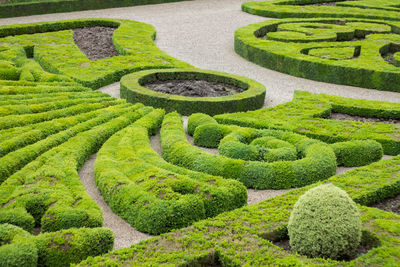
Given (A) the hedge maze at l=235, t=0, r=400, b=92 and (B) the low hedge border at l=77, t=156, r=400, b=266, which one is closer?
(B) the low hedge border at l=77, t=156, r=400, b=266

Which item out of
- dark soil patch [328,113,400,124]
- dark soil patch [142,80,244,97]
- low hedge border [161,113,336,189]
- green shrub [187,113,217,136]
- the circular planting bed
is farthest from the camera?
dark soil patch [142,80,244,97]

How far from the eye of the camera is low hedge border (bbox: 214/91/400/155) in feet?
40.8

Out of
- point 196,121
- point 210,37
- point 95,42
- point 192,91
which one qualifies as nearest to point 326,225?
point 196,121

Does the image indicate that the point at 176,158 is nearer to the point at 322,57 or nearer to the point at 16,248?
the point at 16,248

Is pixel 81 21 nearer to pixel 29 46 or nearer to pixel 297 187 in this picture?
pixel 29 46

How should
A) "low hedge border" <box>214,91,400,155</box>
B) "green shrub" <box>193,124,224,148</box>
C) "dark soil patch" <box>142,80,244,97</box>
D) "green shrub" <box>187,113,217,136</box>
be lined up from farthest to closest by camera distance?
1. "dark soil patch" <box>142,80,244,97</box>
2. "green shrub" <box>187,113,217,136</box>
3. "low hedge border" <box>214,91,400,155</box>
4. "green shrub" <box>193,124,224,148</box>

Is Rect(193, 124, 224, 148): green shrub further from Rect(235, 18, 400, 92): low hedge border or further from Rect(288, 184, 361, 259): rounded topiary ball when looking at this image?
Rect(235, 18, 400, 92): low hedge border

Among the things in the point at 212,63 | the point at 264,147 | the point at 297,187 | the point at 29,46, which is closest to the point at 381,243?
the point at 297,187

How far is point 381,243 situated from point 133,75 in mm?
11081

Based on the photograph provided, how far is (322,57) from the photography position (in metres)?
19.9

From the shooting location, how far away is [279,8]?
99.7ft

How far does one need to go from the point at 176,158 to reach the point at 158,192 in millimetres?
2160

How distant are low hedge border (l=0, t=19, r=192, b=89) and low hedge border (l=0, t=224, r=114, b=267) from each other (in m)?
9.63

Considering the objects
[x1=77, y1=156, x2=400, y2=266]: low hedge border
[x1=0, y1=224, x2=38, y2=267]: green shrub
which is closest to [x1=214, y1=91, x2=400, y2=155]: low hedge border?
[x1=77, y1=156, x2=400, y2=266]: low hedge border
